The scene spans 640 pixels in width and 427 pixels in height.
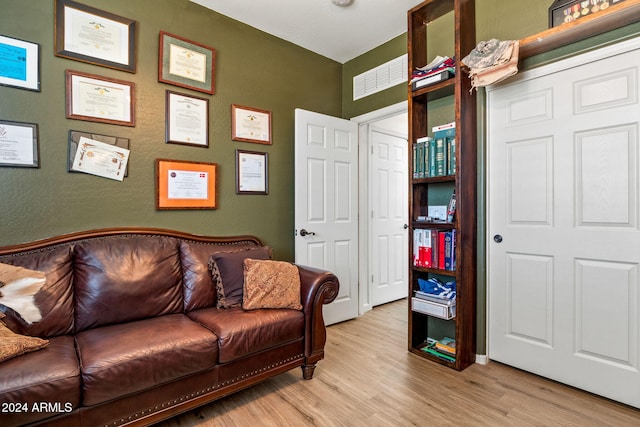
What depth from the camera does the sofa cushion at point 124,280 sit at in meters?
1.84

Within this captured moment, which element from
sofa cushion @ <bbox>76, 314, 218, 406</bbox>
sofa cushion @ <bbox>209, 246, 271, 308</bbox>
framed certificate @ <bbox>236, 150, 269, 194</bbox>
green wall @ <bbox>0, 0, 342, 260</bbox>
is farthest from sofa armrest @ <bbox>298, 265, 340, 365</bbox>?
framed certificate @ <bbox>236, 150, 269, 194</bbox>

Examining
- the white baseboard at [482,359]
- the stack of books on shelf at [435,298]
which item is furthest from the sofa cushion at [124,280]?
the white baseboard at [482,359]

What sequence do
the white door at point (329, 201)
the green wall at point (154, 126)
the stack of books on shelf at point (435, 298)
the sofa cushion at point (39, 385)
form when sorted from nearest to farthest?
the sofa cushion at point (39, 385)
the green wall at point (154, 126)
the stack of books on shelf at point (435, 298)
the white door at point (329, 201)

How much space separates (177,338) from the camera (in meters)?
1.61

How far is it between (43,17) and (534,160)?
3296mm

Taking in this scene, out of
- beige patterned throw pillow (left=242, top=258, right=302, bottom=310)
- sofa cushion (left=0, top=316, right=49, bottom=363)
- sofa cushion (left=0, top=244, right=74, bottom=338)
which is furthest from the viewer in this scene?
beige patterned throw pillow (left=242, top=258, right=302, bottom=310)

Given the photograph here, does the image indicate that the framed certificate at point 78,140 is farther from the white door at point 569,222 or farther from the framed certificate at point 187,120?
the white door at point 569,222

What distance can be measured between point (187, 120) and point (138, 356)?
1.75 metres


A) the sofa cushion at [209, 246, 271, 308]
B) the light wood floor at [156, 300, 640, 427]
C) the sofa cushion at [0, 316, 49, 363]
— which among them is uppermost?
the sofa cushion at [209, 246, 271, 308]

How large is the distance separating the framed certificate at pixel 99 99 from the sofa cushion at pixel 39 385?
1493 millimetres

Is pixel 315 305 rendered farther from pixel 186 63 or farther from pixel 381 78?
pixel 381 78

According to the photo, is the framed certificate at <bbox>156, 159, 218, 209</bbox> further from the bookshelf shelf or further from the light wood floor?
the bookshelf shelf

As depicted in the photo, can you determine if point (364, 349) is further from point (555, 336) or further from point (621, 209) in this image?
point (621, 209)

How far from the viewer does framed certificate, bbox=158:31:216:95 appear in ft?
7.84
